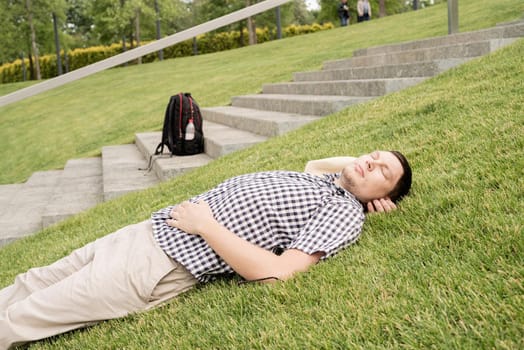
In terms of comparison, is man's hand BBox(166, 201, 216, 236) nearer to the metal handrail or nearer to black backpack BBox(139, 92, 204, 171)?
the metal handrail

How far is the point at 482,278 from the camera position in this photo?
203cm

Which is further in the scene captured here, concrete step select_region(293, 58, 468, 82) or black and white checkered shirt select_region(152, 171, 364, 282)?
concrete step select_region(293, 58, 468, 82)

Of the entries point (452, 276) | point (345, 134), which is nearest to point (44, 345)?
point (452, 276)

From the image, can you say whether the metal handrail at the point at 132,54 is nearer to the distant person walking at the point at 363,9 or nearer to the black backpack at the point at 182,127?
the black backpack at the point at 182,127

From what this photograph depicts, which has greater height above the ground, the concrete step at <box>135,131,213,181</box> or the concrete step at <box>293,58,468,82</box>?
the concrete step at <box>293,58,468,82</box>

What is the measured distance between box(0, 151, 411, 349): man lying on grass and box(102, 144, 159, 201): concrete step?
3.72 m

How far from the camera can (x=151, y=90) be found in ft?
60.3

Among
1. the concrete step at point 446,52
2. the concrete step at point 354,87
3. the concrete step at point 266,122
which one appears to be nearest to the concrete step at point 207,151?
the concrete step at point 266,122

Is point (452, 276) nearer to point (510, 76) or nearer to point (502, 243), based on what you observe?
point (502, 243)

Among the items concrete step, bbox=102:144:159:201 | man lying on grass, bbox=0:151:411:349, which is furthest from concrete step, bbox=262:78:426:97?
man lying on grass, bbox=0:151:411:349

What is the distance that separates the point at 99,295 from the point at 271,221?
2.76ft

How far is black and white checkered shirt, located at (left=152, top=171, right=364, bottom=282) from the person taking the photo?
2.57 metres

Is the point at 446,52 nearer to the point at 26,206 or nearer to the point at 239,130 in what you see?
the point at 239,130

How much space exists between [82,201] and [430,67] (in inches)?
177
